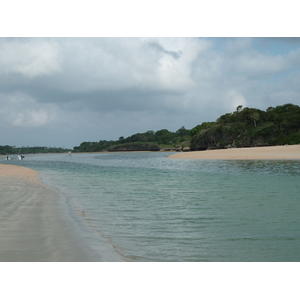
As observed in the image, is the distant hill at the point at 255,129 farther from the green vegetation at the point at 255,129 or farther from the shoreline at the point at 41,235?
the shoreline at the point at 41,235

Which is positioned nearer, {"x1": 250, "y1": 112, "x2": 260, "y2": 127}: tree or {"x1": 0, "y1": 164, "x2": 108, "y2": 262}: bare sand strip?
{"x1": 0, "y1": 164, "x2": 108, "y2": 262}: bare sand strip

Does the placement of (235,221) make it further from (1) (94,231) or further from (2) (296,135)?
(2) (296,135)

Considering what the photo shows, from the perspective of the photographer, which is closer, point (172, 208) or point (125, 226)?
point (125, 226)

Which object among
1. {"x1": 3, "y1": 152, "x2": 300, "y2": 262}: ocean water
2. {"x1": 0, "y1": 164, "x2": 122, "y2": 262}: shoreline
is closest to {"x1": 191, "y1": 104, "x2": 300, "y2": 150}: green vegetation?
{"x1": 3, "y1": 152, "x2": 300, "y2": 262}: ocean water

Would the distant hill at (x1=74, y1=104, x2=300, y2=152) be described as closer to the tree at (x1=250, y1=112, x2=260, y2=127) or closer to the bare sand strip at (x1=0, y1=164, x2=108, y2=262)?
the tree at (x1=250, y1=112, x2=260, y2=127)

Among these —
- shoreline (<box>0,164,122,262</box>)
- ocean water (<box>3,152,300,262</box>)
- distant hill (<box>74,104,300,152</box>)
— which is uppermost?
distant hill (<box>74,104,300,152</box>)

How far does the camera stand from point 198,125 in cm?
17775

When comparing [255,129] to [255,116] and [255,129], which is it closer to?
[255,129]

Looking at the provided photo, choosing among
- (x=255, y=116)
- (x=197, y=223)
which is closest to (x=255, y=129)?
(x=255, y=116)

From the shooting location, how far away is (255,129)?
10781 cm

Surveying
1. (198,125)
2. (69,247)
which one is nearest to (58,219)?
(69,247)

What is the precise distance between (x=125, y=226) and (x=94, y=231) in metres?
0.94

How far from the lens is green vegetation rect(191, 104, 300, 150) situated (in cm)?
9706
